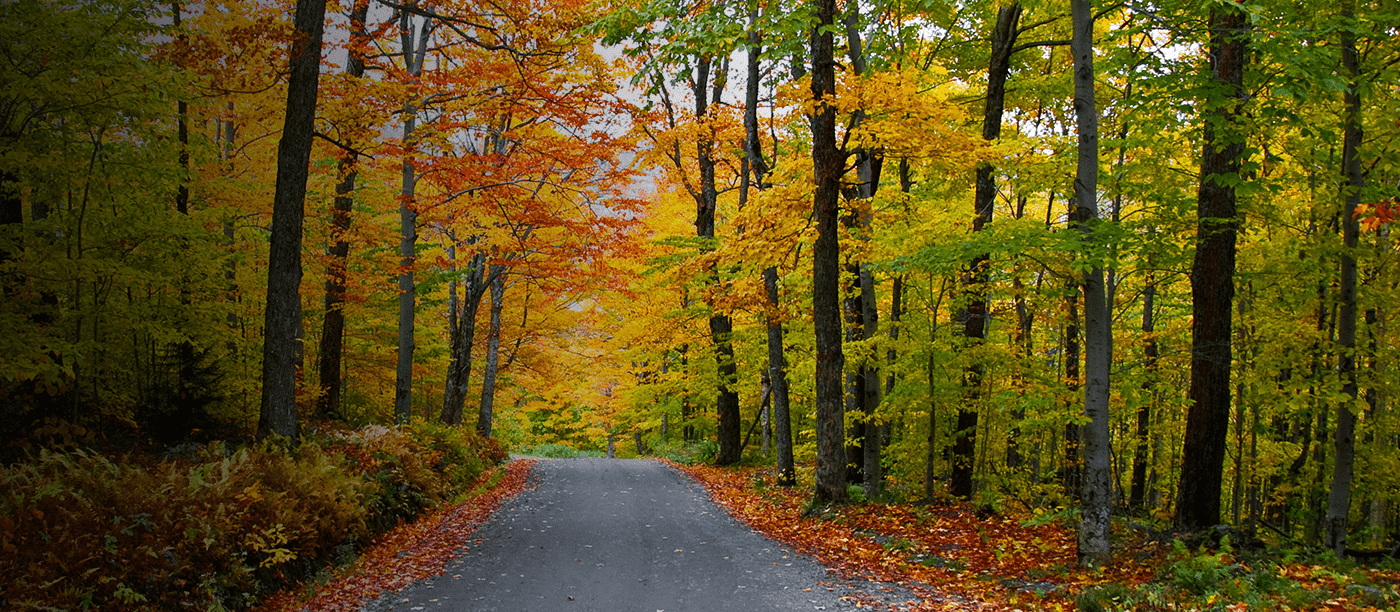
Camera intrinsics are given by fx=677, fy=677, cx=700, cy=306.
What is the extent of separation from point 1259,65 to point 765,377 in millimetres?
11453

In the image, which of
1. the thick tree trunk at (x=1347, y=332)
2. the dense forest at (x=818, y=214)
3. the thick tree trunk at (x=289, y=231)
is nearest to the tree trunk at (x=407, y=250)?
the dense forest at (x=818, y=214)

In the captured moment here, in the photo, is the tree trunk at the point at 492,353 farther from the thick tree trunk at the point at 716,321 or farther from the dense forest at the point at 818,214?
the thick tree trunk at the point at 716,321

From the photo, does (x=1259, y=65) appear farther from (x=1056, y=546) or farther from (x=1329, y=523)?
(x=1056, y=546)

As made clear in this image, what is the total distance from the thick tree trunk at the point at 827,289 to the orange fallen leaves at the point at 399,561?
17.4 feet

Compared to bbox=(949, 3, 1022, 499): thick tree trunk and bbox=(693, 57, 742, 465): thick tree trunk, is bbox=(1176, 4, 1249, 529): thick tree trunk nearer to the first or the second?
bbox=(949, 3, 1022, 499): thick tree trunk

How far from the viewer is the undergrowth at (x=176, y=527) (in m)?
4.75

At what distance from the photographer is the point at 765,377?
57.6 ft

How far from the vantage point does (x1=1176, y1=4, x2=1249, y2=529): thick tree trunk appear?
8.38 metres

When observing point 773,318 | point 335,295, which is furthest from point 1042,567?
point 335,295

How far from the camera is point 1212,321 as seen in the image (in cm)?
872

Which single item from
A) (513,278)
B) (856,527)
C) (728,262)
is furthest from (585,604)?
(513,278)

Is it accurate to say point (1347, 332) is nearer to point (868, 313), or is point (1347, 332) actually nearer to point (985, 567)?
point (985, 567)

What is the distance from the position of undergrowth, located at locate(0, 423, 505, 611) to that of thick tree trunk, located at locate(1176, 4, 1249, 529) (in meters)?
10.1

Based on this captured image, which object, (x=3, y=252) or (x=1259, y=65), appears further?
(x=1259, y=65)
